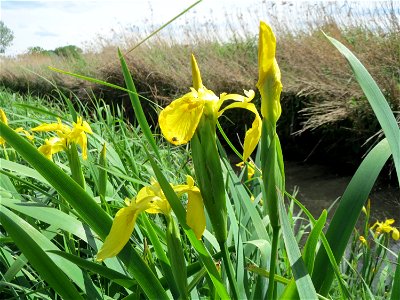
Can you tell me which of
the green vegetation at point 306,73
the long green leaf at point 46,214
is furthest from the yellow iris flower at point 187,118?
the green vegetation at point 306,73

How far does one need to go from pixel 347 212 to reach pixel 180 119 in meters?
0.19

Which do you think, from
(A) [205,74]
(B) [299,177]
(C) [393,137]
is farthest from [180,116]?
(A) [205,74]

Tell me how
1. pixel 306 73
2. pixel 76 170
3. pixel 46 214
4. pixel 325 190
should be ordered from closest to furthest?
A: pixel 46 214 → pixel 76 170 → pixel 325 190 → pixel 306 73

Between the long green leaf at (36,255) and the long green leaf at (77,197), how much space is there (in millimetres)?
65

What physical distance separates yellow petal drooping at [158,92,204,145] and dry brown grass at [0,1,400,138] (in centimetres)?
203

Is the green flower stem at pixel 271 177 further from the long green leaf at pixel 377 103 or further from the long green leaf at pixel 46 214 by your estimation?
the long green leaf at pixel 46 214

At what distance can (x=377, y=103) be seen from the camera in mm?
478

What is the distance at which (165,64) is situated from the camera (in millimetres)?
7031

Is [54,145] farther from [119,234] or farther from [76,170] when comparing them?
[119,234]

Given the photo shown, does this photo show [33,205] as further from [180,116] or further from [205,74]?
[205,74]

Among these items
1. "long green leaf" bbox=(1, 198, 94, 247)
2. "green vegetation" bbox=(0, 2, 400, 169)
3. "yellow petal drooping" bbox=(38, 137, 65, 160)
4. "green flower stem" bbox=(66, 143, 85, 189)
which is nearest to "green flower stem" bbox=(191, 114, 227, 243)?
"long green leaf" bbox=(1, 198, 94, 247)

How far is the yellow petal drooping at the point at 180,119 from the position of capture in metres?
0.46

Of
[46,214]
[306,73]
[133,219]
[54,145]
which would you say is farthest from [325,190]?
[133,219]

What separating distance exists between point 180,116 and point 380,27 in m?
5.02
